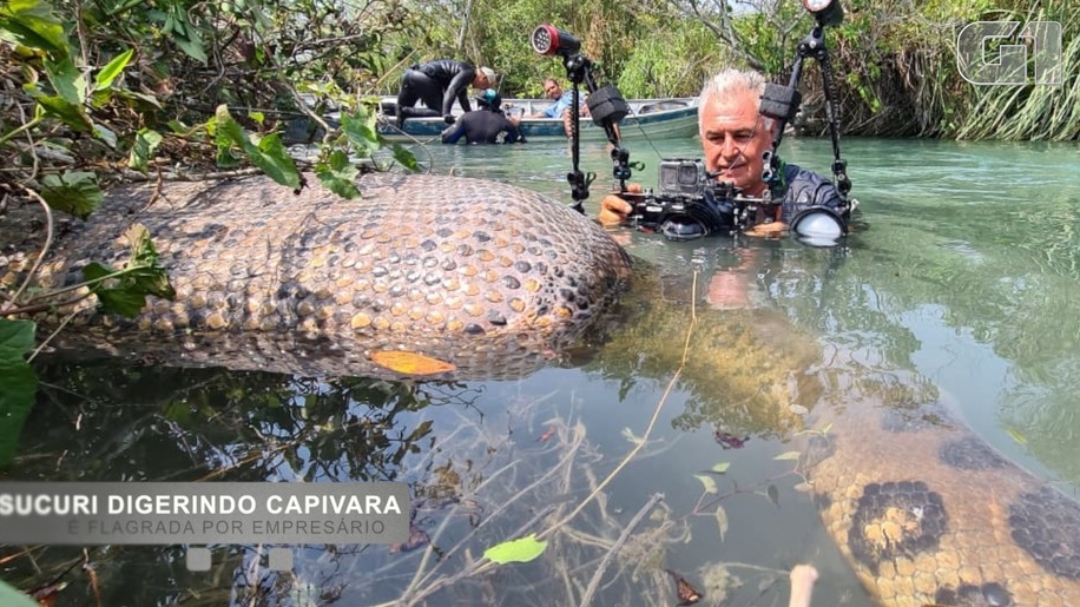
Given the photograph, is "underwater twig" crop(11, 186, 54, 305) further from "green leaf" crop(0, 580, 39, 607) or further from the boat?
the boat

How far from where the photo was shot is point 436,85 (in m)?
13.1

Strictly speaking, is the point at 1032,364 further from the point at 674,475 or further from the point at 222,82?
the point at 222,82

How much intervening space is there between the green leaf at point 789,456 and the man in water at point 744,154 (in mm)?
2671

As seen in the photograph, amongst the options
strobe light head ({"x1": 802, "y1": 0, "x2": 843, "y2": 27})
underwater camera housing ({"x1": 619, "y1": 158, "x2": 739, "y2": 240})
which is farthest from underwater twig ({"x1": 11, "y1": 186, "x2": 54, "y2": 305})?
strobe light head ({"x1": 802, "y1": 0, "x2": 843, "y2": 27})

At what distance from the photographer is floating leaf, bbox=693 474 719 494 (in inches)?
70.2

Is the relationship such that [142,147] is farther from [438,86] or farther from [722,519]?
[438,86]

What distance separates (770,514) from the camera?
5.57 ft

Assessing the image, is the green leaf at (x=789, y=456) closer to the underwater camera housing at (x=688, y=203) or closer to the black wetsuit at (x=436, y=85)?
the underwater camera housing at (x=688, y=203)

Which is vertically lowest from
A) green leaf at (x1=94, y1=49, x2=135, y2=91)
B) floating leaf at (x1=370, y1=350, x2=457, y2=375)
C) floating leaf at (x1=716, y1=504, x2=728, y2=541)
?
floating leaf at (x1=370, y1=350, x2=457, y2=375)

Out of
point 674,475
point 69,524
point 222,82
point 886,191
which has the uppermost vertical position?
point 222,82

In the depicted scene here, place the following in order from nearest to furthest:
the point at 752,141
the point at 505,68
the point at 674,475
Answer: the point at 674,475, the point at 752,141, the point at 505,68

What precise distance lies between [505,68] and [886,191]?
15.9 metres

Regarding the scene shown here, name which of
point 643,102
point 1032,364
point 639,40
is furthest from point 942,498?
point 639,40

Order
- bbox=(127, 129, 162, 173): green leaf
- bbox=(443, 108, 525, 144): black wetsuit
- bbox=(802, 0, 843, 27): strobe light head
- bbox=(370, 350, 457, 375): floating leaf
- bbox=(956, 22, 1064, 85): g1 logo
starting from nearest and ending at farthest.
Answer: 1. bbox=(127, 129, 162, 173): green leaf
2. bbox=(370, 350, 457, 375): floating leaf
3. bbox=(802, 0, 843, 27): strobe light head
4. bbox=(956, 22, 1064, 85): g1 logo
5. bbox=(443, 108, 525, 144): black wetsuit
